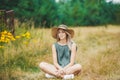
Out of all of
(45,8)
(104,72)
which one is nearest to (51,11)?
(45,8)

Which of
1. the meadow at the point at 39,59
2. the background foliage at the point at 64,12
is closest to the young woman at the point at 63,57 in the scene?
the meadow at the point at 39,59

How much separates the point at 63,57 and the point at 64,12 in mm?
8083

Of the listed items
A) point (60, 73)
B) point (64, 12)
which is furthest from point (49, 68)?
point (64, 12)

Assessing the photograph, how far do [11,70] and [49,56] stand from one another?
50.9 inches

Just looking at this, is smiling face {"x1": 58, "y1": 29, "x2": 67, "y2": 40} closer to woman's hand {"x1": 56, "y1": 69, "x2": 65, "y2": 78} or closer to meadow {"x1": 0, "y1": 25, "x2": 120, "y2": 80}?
woman's hand {"x1": 56, "y1": 69, "x2": 65, "y2": 78}

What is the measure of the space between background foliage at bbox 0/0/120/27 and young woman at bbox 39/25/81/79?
5550mm

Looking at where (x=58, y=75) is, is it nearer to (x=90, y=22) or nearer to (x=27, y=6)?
(x=27, y=6)

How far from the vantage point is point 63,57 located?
6.68 meters

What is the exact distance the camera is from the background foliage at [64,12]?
42.3 feet

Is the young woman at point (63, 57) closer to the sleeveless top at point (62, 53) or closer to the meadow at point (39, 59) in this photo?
the sleeveless top at point (62, 53)

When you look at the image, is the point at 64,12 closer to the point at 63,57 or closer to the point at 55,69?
the point at 63,57

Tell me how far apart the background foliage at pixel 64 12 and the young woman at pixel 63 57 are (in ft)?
18.2

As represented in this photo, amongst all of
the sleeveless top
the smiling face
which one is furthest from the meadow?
the smiling face

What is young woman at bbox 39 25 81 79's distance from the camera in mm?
6535
